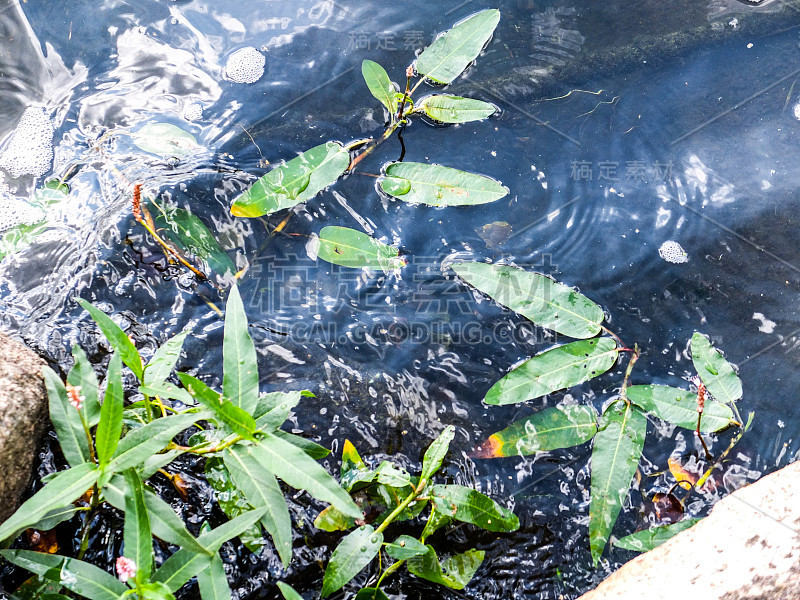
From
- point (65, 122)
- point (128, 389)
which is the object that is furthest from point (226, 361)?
point (65, 122)

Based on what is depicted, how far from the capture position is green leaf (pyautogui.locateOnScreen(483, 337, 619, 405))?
6.52ft

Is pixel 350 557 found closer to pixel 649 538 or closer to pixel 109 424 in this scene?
pixel 109 424

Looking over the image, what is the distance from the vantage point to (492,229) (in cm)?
Result: 231

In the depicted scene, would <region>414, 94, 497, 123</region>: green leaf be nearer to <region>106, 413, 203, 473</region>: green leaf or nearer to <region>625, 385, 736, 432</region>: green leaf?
<region>625, 385, 736, 432</region>: green leaf

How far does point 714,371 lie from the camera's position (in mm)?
2020

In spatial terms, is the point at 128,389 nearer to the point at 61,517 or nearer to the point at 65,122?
the point at 61,517

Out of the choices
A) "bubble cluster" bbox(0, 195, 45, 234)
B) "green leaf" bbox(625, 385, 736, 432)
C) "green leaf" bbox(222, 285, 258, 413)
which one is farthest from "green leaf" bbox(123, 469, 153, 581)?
"green leaf" bbox(625, 385, 736, 432)

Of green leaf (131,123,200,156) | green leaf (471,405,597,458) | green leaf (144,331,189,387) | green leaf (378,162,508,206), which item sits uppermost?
green leaf (131,123,200,156)

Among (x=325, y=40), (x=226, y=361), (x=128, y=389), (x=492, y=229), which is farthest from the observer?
(x=325, y=40)

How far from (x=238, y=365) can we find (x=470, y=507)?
764 millimetres

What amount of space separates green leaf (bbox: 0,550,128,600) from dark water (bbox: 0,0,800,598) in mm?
377

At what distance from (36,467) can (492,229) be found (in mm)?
1650

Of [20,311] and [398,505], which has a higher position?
[20,311]

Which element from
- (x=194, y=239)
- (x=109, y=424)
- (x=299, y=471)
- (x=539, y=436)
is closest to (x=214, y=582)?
(x=299, y=471)
